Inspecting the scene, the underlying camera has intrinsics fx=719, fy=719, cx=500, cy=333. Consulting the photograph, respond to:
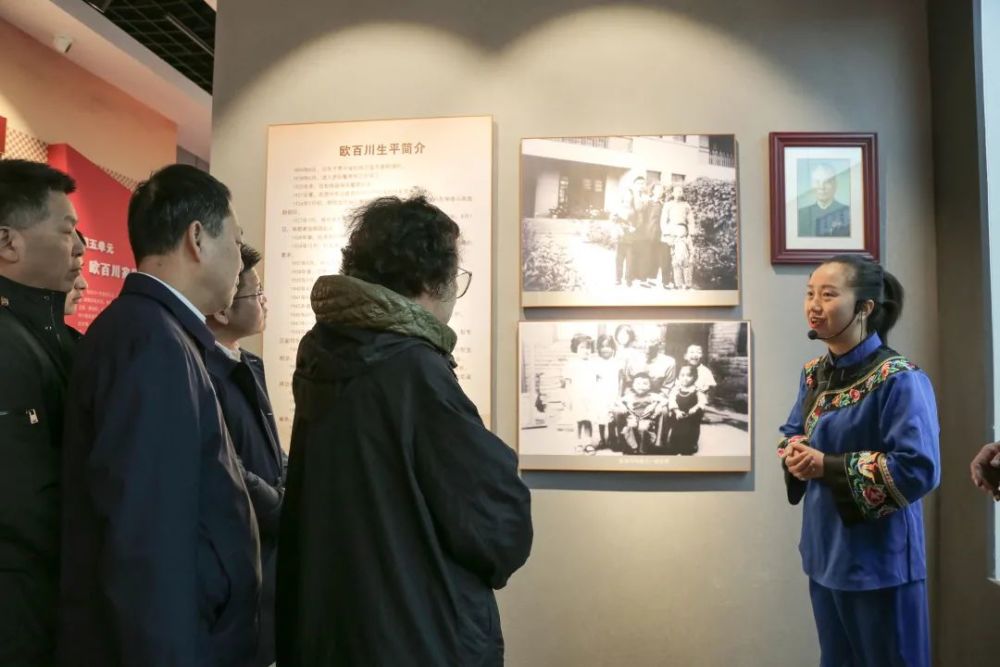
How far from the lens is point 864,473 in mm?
1823

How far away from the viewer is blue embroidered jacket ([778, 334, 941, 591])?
1805 mm

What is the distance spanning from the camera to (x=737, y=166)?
2.58m

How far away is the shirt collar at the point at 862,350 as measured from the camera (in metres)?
1.98

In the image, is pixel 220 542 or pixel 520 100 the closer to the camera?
pixel 220 542

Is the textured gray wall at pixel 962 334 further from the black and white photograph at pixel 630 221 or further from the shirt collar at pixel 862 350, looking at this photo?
the black and white photograph at pixel 630 221

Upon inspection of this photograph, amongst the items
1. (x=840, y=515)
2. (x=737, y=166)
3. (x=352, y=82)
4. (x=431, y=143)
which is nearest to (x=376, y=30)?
(x=352, y=82)

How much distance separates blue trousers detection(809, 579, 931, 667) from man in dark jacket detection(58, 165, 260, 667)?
1.50 m

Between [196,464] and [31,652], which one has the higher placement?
[196,464]

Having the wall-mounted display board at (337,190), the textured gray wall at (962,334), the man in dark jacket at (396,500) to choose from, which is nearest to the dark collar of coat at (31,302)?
the man in dark jacket at (396,500)

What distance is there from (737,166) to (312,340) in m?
1.85

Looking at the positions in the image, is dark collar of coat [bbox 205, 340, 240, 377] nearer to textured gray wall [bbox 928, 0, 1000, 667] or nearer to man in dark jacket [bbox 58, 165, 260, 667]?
man in dark jacket [bbox 58, 165, 260, 667]

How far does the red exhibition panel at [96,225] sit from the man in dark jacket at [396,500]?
3.91 metres

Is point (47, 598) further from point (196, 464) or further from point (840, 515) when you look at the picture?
point (840, 515)

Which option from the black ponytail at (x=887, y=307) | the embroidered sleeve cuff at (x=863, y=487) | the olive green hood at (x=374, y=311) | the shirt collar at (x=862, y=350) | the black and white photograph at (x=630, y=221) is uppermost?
the black and white photograph at (x=630, y=221)
